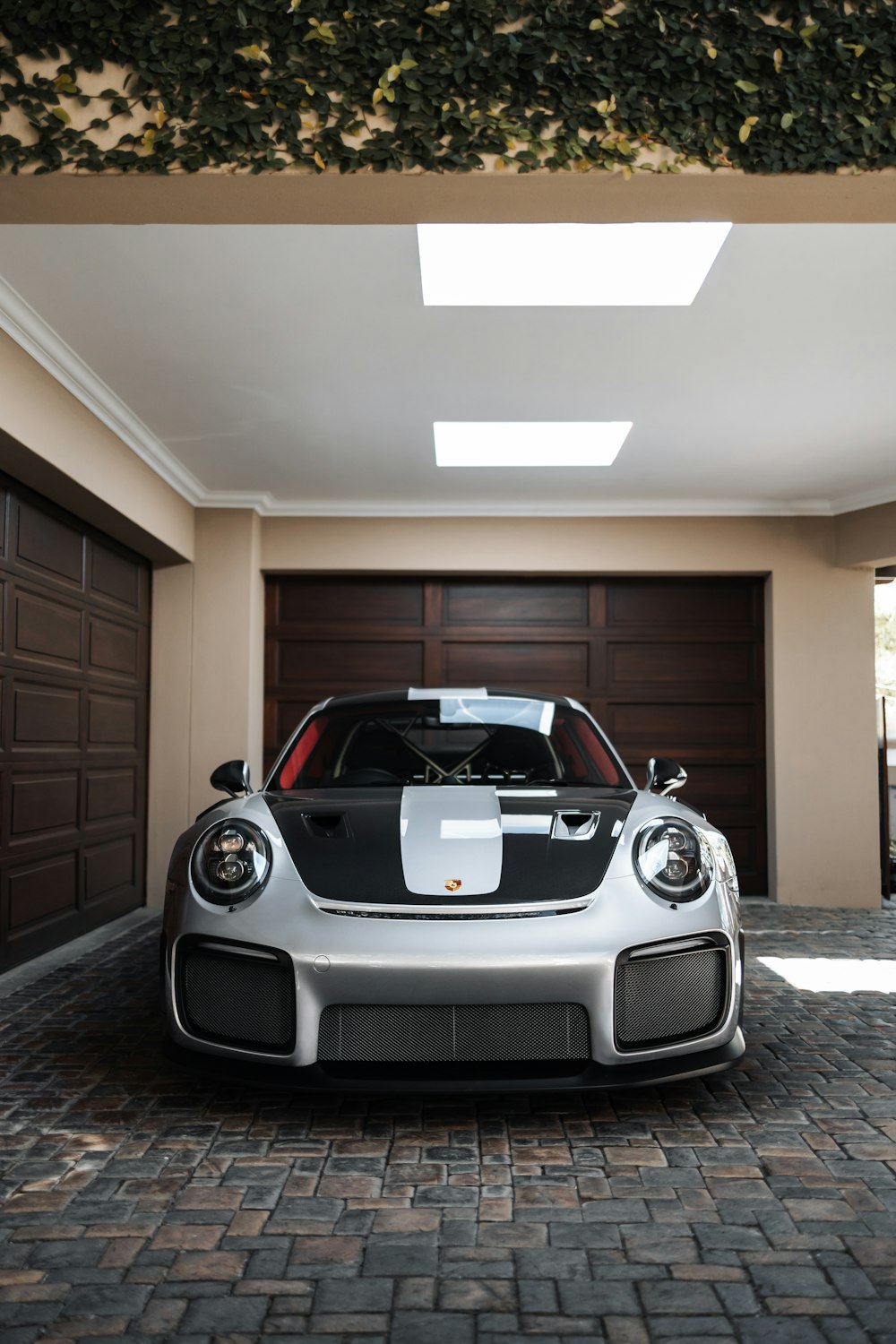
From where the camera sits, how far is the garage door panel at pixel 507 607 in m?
8.70

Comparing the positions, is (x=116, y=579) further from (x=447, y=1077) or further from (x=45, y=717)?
(x=447, y=1077)

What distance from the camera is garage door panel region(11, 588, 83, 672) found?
216 inches

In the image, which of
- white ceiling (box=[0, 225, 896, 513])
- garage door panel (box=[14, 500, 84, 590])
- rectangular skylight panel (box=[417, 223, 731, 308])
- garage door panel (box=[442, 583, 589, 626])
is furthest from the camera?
garage door panel (box=[442, 583, 589, 626])

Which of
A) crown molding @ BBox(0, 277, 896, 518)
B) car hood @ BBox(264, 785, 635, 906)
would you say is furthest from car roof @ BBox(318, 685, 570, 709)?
crown molding @ BBox(0, 277, 896, 518)

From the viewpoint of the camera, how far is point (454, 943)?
8.98 feet

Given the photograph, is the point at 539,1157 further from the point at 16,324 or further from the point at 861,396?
the point at 861,396

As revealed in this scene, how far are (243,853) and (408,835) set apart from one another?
470 mm

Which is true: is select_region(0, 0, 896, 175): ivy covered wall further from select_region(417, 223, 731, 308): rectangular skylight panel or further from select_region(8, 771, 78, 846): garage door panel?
select_region(8, 771, 78, 846): garage door panel

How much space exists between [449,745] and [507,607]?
4.89 meters

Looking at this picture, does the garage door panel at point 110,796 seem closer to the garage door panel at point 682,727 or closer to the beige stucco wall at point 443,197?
the garage door panel at point 682,727

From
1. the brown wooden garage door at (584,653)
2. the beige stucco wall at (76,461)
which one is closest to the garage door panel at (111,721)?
the beige stucco wall at (76,461)

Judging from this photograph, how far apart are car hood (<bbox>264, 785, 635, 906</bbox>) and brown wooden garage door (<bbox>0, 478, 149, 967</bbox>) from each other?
272 cm

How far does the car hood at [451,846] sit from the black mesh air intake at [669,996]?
26 cm

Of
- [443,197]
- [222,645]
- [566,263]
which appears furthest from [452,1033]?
[222,645]
